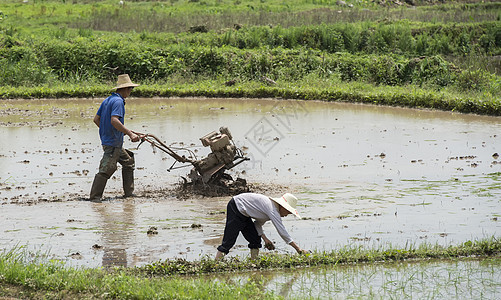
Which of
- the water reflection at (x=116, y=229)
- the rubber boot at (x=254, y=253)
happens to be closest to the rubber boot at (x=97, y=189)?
the water reflection at (x=116, y=229)

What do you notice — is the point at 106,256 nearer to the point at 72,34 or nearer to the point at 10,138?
the point at 10,138

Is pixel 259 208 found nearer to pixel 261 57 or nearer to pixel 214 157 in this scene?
pixel 214 157

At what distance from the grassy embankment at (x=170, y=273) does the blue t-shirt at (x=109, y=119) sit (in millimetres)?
2728

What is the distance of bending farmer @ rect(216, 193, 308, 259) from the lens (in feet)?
20.5

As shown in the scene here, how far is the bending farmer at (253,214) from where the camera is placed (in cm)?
623

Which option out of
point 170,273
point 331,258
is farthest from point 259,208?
point 170,273

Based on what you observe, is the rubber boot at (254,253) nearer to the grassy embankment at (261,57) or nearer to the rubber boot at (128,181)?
the rubber boot at (128,181)

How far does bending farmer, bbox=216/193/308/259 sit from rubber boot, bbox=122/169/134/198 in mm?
3100

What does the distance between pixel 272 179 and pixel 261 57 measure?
1076cm

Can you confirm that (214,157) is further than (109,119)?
Yes

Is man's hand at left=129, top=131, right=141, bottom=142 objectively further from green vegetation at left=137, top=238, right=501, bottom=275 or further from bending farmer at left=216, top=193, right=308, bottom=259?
green vegetation at left=137, top=238, right=501, bottom=275

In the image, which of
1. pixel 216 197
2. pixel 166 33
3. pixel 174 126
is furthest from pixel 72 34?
pixel 216 197

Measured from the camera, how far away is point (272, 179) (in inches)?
403

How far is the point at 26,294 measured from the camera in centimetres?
546
